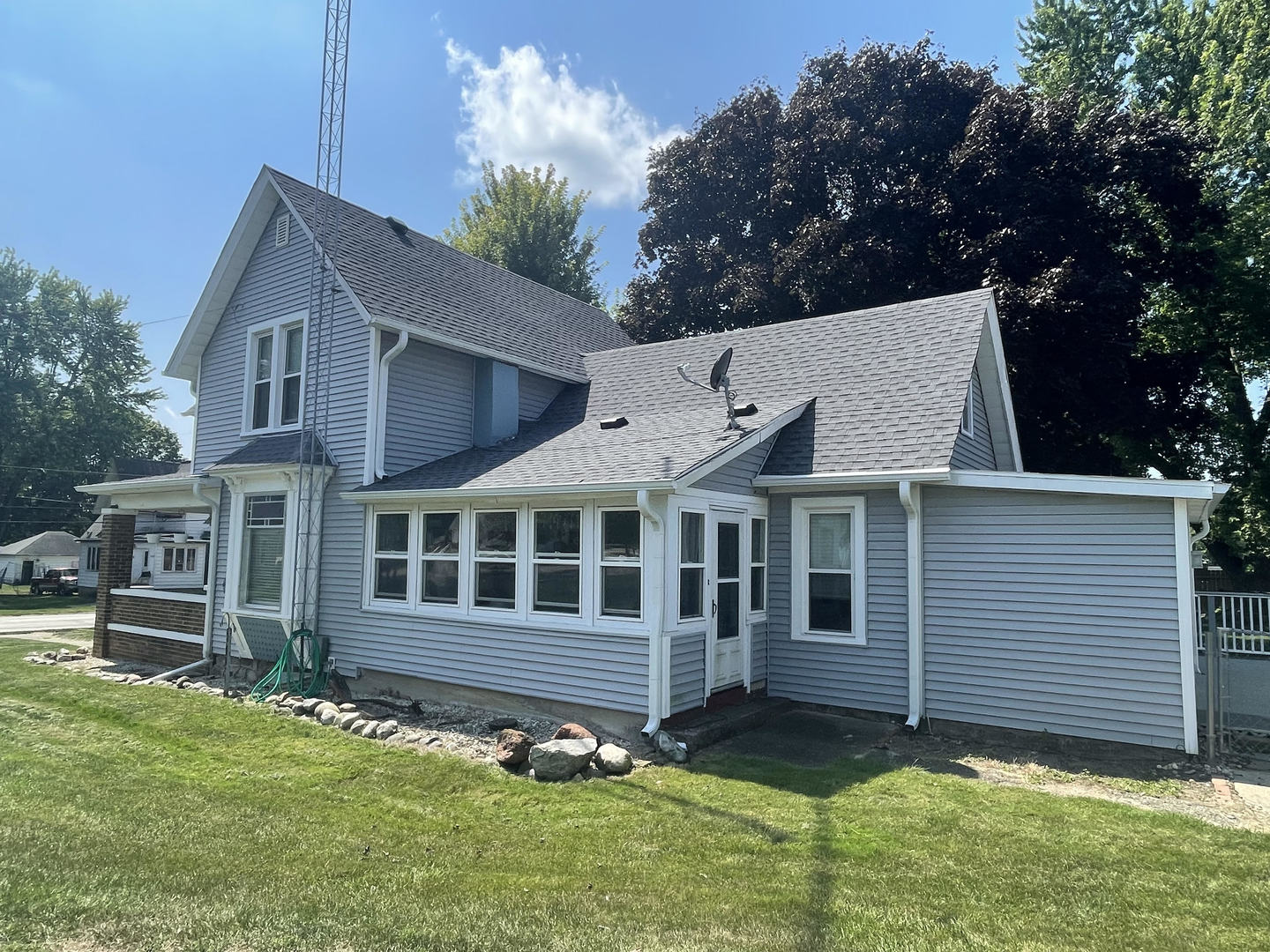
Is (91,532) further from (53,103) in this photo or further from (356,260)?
(356,260)

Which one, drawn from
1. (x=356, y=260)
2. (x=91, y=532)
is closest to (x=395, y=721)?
(x=356, y=260)

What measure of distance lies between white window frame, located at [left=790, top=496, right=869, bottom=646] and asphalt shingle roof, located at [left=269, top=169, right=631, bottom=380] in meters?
5.75

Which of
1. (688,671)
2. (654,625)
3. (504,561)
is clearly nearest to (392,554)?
(504,561)

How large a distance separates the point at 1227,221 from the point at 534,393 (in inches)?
667

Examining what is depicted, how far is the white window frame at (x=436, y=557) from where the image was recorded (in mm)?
9742

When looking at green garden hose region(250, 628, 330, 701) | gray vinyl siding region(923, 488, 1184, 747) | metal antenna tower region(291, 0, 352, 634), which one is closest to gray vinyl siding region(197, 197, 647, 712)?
metal antenna tower region(291, 0, 352, 634)

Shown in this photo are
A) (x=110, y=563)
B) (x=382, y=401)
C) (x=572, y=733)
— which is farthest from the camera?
(x=110, y=563)

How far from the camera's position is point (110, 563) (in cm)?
1424

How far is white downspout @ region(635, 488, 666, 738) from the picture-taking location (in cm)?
781

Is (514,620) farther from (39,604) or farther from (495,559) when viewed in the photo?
(39,604)

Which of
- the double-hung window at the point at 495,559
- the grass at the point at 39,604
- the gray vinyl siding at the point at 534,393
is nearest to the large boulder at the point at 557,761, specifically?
the double-hung window at the point at 495,559

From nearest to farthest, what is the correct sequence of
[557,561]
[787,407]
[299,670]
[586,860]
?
[586,860], [557,561], [787,407], [299,670]

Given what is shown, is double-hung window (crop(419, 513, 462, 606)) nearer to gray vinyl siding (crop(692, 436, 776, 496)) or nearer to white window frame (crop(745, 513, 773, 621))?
gray vinyl siding (crop(692, 436, 776, 496))

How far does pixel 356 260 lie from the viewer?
39.5 ft
